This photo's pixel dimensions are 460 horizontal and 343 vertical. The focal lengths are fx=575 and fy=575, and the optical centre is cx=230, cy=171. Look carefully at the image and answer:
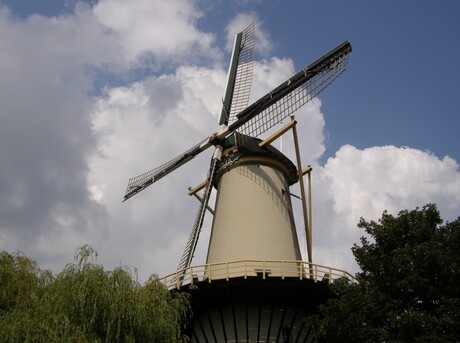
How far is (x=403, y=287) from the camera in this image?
1403cm

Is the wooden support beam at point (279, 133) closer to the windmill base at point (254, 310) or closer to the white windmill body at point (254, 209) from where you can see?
the white windmill body at point (254, 209)

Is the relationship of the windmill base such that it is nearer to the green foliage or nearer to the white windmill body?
the white windmill body

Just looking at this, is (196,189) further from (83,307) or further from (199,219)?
(83,307)

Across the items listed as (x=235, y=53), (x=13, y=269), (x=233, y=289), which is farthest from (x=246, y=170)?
(x=13, y=269)

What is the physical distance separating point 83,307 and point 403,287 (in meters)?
7.65

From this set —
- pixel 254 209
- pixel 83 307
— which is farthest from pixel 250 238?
pixel 83 307

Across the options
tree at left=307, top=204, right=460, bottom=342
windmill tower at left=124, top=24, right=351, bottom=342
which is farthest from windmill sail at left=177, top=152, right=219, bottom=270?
tree at left=307, top=204, right=460, bottom=342

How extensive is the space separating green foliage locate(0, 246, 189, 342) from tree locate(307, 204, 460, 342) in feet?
15.0

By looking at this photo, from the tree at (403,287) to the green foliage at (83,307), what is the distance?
4565 mm

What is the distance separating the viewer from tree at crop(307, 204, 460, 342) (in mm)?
13227

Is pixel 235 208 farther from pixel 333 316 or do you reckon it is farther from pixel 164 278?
pixel 333 316

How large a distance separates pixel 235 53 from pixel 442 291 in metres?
17.3

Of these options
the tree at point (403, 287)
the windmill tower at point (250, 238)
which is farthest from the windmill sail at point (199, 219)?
the tree at point (403, 287)

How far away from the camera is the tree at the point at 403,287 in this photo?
13227mm
